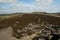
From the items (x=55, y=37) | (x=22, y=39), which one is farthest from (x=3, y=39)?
(x=55, y=37)

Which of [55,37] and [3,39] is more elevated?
[55,37]

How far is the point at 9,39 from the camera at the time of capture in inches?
886

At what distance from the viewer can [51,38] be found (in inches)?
739

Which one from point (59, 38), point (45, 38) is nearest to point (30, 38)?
point (45, 38)

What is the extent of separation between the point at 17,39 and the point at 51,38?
19.7 feet

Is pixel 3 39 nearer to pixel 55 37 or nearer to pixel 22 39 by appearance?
pixel 22 39

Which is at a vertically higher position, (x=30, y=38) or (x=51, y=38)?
(x=51, y=38)

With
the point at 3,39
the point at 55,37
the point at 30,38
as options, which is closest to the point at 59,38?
the point at 55,37

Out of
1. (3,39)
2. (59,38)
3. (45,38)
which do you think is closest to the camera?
(59,38)

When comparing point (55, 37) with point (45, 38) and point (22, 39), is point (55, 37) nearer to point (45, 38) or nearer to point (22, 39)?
point (45, 38)

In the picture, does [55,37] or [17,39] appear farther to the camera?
[17,39]

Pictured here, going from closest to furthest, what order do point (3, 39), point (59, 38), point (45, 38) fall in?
point (59, 38) → point (45, 38) → point (3, 39)

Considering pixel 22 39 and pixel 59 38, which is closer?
pixel 59 38

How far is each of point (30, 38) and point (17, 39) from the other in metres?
2.03
